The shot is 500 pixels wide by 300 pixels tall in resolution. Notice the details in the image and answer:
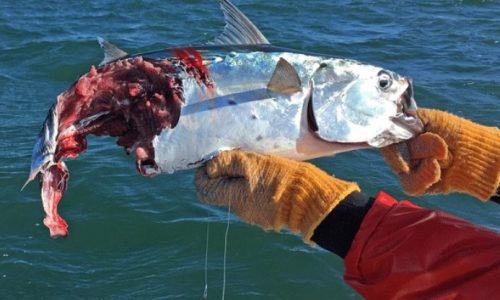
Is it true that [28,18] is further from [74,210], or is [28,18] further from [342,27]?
[74,210]

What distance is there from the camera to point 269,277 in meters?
4.68

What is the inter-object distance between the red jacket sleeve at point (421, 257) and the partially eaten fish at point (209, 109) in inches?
20.5

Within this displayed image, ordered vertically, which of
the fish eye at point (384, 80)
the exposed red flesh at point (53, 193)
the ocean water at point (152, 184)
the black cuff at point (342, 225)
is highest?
the fish eye at point (384, 80)

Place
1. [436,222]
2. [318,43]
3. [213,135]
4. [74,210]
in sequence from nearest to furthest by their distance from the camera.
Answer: [436,222], [213,135], [74,210], [318,43]

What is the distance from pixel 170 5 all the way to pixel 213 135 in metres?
9.67

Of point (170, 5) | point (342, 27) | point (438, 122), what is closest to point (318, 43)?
point (342, 27)

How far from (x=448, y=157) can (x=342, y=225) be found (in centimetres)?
79

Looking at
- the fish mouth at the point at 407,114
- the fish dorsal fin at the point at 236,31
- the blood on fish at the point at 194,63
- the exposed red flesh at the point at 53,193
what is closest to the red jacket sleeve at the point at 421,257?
the fish mouth at the point at 407,114

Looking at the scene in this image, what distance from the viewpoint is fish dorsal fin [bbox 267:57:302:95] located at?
2473 millimetres

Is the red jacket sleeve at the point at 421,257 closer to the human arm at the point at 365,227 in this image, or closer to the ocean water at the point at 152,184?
the human arm at the point at 365,227

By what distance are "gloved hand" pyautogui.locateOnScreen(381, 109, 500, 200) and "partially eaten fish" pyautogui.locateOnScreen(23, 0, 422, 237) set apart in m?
0.22

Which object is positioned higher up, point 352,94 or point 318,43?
point 352,94

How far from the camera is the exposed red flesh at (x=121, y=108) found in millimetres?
2545

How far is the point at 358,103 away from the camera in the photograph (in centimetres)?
264
